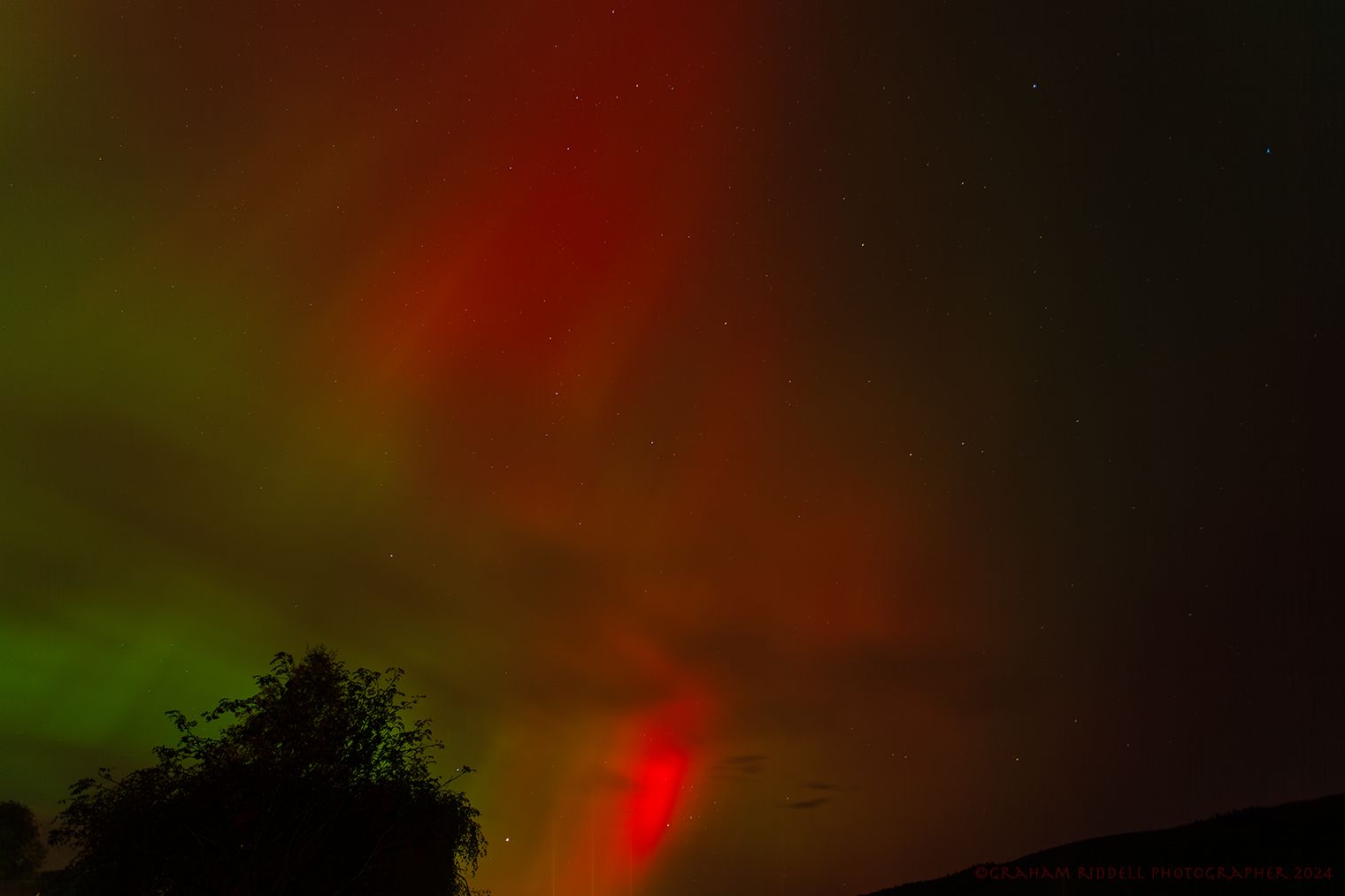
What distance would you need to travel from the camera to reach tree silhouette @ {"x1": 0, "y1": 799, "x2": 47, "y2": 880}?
8094cm

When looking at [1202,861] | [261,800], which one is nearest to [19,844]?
[261,800]

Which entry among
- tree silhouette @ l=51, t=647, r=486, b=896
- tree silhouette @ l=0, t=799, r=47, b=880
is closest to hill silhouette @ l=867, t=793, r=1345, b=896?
tree silhouette @ l=51, t=647, r=486, b=896

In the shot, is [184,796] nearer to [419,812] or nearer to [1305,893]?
[419,812]

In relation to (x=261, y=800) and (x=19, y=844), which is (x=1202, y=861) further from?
(x=19, y=844)

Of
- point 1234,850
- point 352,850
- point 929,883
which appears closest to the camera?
point 352,850

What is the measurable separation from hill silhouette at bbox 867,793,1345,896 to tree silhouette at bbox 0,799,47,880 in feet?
251

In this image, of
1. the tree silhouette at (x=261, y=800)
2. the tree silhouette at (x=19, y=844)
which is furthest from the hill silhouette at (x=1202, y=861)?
the tree silhouette at (x=19, y=844)

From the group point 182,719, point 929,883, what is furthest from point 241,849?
point 929,883

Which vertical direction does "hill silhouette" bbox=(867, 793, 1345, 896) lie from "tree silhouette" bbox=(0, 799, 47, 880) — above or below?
below

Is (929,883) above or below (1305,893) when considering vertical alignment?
above

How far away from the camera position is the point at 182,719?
23.0 metres

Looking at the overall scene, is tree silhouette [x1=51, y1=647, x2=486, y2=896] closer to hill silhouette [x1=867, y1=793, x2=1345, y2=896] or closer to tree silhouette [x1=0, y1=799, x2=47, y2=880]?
hill silhouette [x1=867, y1=793, x2=1345, y2=896]

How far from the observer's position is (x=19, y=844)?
8344 cm

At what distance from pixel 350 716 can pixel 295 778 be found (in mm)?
1816
